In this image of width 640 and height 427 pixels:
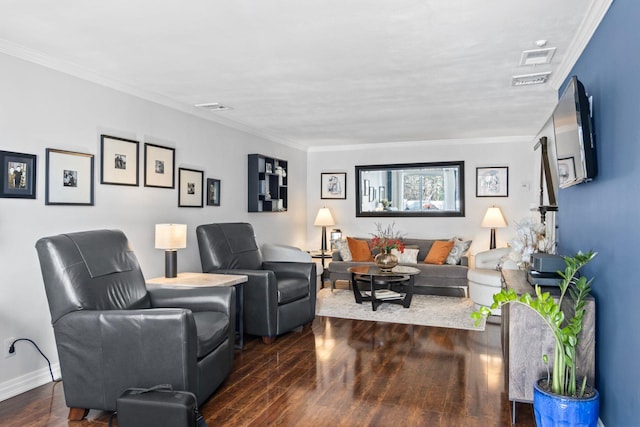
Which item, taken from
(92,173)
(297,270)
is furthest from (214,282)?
(92,173)

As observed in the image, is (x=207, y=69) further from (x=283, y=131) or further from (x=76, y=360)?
(x=283, y=131)

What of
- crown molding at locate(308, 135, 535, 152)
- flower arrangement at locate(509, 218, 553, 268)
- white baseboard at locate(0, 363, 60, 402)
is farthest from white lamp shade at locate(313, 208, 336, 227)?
white baseboard at locate(0, 363, 60, 402)

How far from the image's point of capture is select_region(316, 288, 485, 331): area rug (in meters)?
5.18

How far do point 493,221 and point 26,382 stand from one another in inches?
238

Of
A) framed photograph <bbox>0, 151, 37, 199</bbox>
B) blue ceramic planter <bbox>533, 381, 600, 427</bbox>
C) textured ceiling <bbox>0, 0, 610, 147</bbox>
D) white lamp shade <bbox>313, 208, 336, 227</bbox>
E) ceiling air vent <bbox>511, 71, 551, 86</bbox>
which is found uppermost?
ceiling air vent <bbox>511, 71, 551, 86</bbox>

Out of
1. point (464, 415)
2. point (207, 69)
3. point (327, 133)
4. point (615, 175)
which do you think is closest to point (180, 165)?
point (207, 69)

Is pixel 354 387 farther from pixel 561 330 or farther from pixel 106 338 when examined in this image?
pixel 106 338

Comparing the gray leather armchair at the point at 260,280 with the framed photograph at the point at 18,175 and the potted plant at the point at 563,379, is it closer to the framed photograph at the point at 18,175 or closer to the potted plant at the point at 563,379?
the framed photograph at the point at 18,175

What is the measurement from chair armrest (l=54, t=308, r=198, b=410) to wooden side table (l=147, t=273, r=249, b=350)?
3.53 ft

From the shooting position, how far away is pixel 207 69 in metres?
3.72

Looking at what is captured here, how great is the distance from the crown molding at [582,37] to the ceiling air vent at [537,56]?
11 cm

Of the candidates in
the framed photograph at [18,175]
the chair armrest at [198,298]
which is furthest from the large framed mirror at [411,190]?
the framed photograph at [18,175]

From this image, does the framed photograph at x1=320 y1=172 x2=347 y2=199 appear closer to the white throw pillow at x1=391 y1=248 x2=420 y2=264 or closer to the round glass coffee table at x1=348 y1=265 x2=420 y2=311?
the white throw pillow at x1=391 y1=248 x2=420 y2=264

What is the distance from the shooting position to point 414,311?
5656 mm
